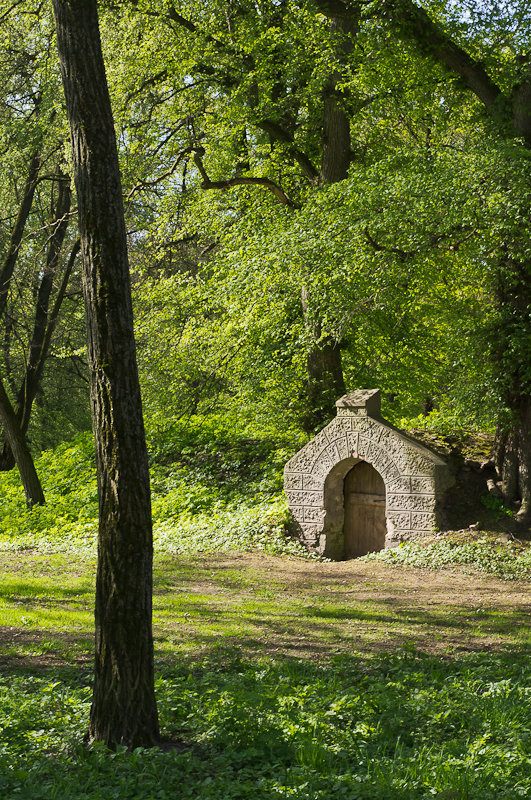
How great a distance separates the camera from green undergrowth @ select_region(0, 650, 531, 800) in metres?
4.12

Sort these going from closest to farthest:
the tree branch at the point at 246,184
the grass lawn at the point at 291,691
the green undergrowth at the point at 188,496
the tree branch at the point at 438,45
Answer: the grass lawn at the point at 291,691
the tree branch at the point at 438,45
the green undergrowth at the point at 188,496
the tree branch at the point at 246,184

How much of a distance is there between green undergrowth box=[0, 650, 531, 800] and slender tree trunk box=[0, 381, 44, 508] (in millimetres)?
10983

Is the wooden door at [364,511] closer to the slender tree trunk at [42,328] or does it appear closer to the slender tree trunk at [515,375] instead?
the slender tree trunk at [515,375]

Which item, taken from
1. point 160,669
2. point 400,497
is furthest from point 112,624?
point 400,497

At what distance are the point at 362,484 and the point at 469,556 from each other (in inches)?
112

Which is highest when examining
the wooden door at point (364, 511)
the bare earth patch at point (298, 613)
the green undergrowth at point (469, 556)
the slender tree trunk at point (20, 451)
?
the slender tree trunk at point (20, 451)

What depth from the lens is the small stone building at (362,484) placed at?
1331cm

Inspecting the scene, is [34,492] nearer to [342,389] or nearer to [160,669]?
[342,389]

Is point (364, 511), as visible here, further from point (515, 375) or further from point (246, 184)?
point (246, 184)

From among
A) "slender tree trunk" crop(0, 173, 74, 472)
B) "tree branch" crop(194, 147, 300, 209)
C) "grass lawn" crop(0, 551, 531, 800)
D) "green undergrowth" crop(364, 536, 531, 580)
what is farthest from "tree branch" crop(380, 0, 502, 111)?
"slender tree trunk" crop(0, 173, 74, 472)

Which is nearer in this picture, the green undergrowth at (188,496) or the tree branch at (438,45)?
the tree branch at (438,45)

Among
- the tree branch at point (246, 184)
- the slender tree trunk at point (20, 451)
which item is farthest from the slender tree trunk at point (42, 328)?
the tree branch at point (246, 184)

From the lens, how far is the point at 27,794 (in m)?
3.93

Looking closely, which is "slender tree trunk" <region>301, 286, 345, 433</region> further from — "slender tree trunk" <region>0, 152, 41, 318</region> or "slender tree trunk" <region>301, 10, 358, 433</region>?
"slender tree trunk" <region>0, 152, 41, 318</region>
